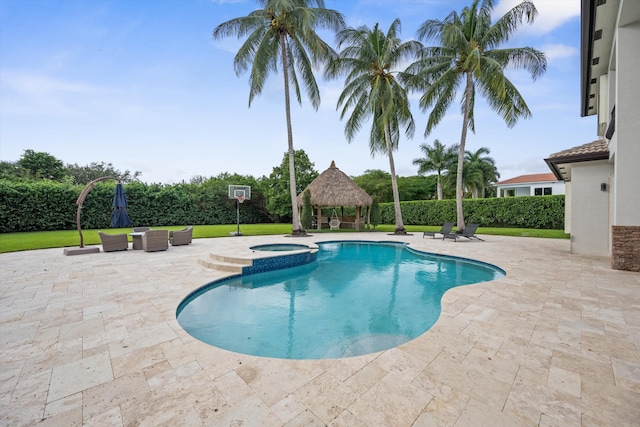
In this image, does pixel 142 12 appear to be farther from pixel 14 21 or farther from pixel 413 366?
pixel 413 366

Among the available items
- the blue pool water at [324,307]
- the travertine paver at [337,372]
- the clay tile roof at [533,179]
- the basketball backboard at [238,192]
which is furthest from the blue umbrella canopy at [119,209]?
the clay tile roof at [533,179]

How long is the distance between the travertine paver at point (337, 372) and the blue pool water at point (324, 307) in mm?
618

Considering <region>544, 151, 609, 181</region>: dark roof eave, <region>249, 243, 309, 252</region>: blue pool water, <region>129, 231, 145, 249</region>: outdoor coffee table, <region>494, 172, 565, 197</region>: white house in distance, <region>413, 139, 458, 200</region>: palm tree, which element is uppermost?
<region>413, 139, 458, 200</region>: palm tree

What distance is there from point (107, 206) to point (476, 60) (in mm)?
24553

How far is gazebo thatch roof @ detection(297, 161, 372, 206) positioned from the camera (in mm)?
19297

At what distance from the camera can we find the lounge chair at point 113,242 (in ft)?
31.3

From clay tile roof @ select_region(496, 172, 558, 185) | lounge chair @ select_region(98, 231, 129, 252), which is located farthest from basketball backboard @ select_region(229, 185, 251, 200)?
clay tile roof @ select_region(496, 172, 558, 185)

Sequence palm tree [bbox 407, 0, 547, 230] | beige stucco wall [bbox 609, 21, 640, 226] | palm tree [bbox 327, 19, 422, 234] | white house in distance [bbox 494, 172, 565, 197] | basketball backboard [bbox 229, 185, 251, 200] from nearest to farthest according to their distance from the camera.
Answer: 1. beige stucco wall [bbox 609, 21, 640, 226]
2. palm tree [bbox 407, 0, 547, 230]
3. palm tree [bbox 327, 19, 422, 234]
4. basketball backboard [bbox 229, 185, 251, 200]
5. white house in distance [bbox 494, 172, 565, 197]

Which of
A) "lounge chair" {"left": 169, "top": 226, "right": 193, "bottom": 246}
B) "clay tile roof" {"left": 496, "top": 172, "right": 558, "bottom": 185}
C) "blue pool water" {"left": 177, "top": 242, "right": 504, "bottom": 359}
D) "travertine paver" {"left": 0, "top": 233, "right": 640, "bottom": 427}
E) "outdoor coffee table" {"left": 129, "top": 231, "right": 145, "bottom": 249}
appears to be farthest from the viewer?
"clay tile roof" {"left": 496, "top": 172, "right": 558, "bottom": 185}

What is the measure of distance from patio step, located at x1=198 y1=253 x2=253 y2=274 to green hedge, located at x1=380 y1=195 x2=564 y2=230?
1888 cm

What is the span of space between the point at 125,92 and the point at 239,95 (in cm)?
594

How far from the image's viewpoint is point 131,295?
4801 mm

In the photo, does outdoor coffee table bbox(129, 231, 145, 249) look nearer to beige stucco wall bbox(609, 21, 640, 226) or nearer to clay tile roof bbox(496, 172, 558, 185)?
beige stucco wall bbox(609, 21, 640, 226)

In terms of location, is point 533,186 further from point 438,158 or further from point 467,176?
point 438,158
